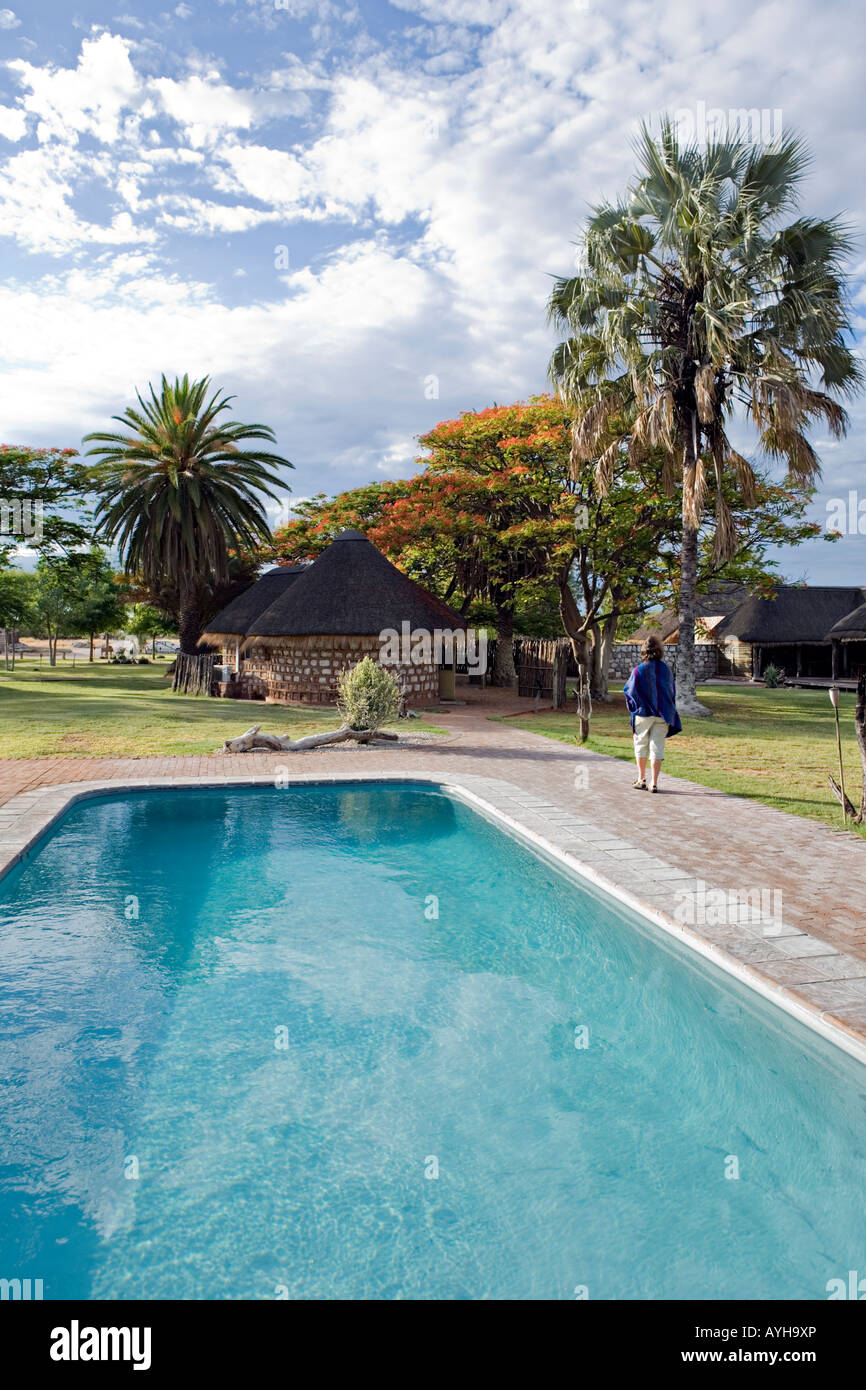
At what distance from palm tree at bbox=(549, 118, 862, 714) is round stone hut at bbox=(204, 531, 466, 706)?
245 inches

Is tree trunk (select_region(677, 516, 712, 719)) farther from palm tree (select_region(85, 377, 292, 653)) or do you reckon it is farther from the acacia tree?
the acacia tree

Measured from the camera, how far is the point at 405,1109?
4113mm

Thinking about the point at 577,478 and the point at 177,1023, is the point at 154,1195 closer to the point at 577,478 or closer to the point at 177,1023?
the point at 177,1023

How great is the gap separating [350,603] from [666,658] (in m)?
25.7

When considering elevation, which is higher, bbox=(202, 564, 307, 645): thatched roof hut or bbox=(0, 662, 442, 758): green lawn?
bbox=(202, 564, 307, 645): thatched roof hut

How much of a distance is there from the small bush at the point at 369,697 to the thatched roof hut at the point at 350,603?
6003mm

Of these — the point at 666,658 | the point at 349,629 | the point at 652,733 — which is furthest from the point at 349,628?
the point at 666,658

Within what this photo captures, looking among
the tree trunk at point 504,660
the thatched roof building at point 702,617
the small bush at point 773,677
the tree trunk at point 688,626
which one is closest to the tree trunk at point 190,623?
the tree trunk at point 504,660

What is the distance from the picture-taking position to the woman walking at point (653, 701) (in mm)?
10062

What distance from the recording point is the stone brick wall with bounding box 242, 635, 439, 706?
21791 mm

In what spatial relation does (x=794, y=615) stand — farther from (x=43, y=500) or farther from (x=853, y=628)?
(x=43, y=500)

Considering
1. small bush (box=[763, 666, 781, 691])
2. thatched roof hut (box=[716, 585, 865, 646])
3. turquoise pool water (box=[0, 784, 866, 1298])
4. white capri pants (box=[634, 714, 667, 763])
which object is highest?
thatched roof hut (box=[716, 585, 865, 646])

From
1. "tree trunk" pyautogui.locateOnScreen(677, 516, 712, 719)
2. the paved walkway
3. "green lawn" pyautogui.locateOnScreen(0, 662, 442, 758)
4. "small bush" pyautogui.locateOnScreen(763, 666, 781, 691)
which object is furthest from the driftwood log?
"small bush" pyautogui.locateOnScreen(763, 666, 781, 691)

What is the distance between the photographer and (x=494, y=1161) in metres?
3.69
